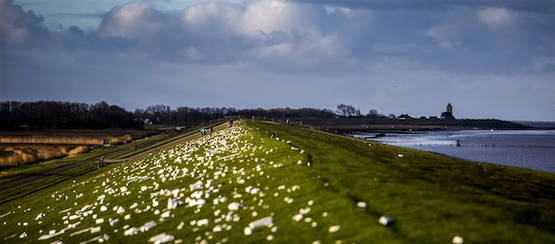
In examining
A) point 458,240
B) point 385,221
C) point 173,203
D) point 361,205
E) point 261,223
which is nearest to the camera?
point 458,240

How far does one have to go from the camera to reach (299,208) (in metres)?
17.4

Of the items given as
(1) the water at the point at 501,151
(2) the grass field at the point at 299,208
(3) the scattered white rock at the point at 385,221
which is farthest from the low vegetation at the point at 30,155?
(3) the scattered white rock at the point at 385,221

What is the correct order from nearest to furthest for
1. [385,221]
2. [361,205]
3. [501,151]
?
[385,221], [361,205], [501,151]

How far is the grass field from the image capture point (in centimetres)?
1413

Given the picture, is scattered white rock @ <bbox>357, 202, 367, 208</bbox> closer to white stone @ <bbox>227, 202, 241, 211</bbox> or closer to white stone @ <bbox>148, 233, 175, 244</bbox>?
white stone @ <bbox>227, 202, 241, 211</bbox>

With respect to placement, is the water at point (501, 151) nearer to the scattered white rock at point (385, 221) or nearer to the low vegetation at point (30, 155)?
the scattered white rock at point (385, 221)

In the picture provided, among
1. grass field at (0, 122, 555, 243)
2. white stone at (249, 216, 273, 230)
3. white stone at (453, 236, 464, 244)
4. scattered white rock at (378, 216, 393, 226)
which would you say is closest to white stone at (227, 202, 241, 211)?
grass field at (0, 122, 555, 243)

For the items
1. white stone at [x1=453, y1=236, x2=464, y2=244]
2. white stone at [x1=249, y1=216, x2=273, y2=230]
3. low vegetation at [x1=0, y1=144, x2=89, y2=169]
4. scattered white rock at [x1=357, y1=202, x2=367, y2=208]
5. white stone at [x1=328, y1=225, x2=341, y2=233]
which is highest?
scattered white rock at [x1=357, y1=202, x2=367, y2=208]

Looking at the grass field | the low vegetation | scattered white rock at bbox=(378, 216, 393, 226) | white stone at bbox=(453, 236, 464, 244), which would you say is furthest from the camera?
the low vegetation

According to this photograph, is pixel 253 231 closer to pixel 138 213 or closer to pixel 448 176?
pixel 138 213

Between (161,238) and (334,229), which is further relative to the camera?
(161,238)

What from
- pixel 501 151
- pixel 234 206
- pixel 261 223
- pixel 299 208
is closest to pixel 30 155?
pixel 234 206

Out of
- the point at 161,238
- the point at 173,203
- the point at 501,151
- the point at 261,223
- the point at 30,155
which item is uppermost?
the point at 261,223

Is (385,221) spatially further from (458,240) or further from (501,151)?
(501,151)
